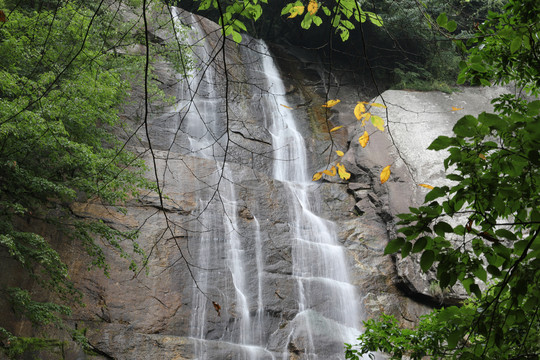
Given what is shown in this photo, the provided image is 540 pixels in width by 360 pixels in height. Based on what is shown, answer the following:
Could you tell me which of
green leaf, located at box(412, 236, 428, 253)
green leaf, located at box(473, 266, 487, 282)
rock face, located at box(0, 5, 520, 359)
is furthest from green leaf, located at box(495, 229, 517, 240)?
rock face, located at box(0, 5, 520, 359)

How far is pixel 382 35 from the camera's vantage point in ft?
59.2

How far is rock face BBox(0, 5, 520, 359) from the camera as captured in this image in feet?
27.5

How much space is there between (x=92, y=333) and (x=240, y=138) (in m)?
7.49

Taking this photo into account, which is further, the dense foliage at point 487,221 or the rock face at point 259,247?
the rock face at point 259,247

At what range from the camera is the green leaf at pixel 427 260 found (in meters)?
1.48

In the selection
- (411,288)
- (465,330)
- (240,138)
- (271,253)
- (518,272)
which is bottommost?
(465,330)

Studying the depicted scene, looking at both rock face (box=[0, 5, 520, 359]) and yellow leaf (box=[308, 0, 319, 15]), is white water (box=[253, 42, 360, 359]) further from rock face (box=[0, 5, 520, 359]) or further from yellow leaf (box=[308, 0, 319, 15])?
yellow leaf (box=[308, 0, 319, 15])

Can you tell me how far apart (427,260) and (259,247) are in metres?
9.12

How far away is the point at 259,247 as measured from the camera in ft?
34.4

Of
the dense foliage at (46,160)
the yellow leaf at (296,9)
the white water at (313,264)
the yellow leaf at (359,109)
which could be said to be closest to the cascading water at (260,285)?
the white water at (313,264)

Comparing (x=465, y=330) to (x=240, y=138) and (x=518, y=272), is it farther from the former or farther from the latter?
(x=240, y=138)

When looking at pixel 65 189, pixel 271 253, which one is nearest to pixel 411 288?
pixel 271 253

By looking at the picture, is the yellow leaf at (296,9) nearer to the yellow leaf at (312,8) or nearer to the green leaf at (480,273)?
the yellow leaf at (312,8)

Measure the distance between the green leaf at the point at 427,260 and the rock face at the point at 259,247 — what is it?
13.9 feet
